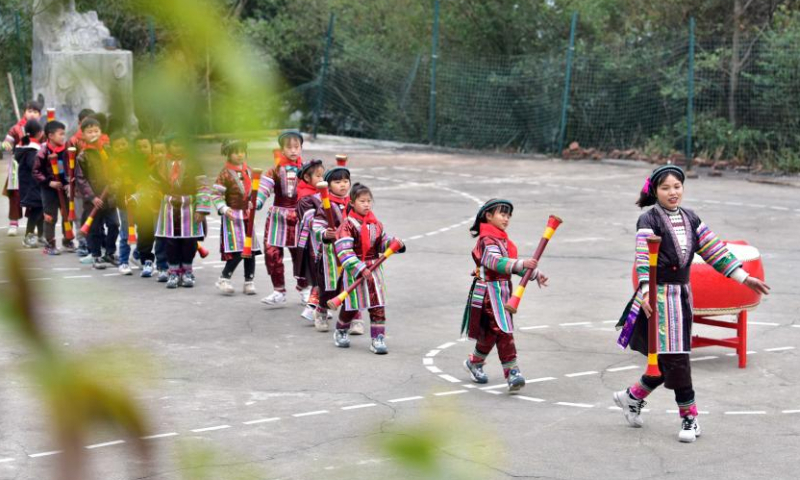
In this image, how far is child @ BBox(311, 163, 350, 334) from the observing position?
8.91 metres

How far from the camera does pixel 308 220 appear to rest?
31.3 ft

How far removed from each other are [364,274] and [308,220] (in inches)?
51.1

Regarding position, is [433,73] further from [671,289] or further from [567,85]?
[671,289]

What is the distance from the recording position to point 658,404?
24.5 ft

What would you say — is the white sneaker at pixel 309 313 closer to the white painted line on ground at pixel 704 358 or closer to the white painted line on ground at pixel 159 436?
the white painted line on ground at pixel 704 358

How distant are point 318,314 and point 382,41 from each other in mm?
17318

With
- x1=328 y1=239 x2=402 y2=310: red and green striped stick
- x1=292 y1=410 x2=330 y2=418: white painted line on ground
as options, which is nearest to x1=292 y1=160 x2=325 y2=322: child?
x1=328 y1=239 x2=402 y2=310: red and green striped stick

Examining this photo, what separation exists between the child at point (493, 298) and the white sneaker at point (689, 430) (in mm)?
1222

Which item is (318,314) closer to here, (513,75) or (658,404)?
(658,404)

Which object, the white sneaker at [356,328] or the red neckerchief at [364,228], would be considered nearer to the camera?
the red neckerchief at [364,228]

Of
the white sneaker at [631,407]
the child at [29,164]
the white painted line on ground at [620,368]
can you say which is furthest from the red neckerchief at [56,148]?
the white sneaker at [631,407]

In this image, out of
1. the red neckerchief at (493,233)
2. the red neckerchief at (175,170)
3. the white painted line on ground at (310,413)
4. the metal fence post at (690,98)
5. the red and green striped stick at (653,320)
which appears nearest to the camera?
the red neckerchief at (175,170)

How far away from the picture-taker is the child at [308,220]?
31.6 ft

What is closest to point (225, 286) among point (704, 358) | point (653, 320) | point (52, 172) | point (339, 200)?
point (339, 200)
